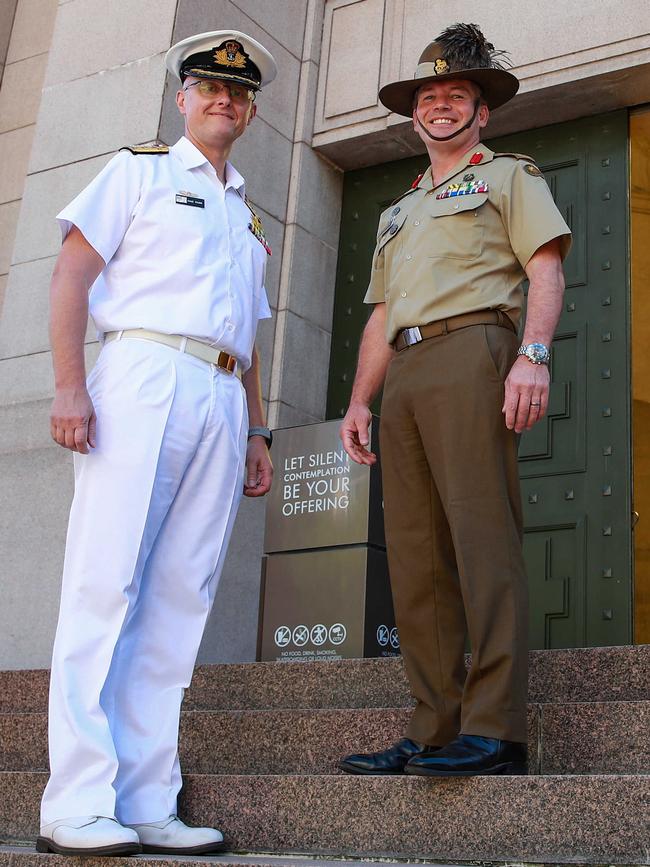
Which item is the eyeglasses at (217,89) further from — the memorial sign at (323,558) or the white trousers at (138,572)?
the memorial sign at (323,558)

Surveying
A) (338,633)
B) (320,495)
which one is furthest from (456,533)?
(320,495)

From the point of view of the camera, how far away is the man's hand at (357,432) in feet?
12.6

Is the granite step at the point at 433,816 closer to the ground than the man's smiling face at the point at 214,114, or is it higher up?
closer to the ground

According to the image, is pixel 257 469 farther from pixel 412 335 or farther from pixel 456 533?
pixel 456 533

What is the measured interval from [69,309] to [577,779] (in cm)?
194

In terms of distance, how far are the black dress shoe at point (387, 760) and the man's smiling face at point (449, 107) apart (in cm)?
192

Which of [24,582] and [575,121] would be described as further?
[575,121]

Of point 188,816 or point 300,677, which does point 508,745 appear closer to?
point 188,816

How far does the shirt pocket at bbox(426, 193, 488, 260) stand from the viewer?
11.8 ft

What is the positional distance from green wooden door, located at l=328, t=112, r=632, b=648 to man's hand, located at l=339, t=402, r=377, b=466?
2.91 meters

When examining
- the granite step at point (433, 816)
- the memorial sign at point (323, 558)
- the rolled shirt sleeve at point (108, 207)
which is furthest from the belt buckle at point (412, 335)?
the memorial sign at point (323, 558)

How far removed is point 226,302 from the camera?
3664mm

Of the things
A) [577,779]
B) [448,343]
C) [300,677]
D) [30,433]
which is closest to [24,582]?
[30,433]

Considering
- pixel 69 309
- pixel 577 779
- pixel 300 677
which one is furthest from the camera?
pixel 300 677
